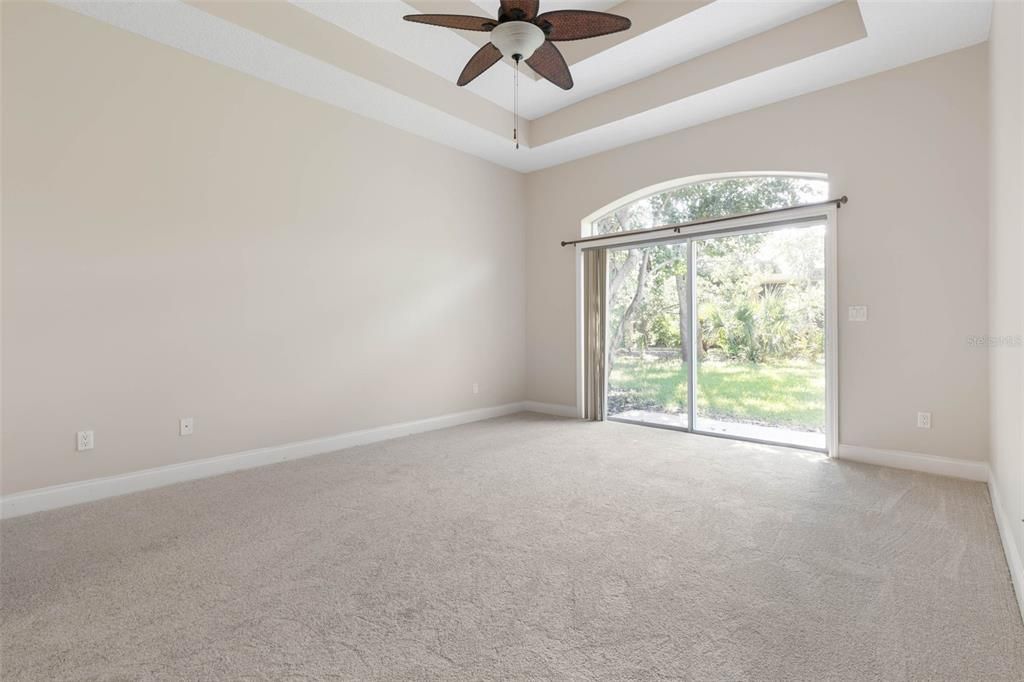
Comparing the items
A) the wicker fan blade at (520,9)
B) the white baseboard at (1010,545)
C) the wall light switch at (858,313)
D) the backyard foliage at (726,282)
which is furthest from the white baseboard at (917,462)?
the wicker fan blade at (520,9)

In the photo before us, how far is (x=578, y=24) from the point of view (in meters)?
2.51

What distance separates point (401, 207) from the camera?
4812 millimetres

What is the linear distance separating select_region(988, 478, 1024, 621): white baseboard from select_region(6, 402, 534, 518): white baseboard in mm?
4291

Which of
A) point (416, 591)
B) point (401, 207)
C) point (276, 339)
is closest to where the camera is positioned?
point (416, 591)

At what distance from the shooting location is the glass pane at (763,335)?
13.5 feet

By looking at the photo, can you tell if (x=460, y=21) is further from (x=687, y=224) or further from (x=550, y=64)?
(x=687, y=224)

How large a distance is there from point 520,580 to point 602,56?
3943 mm

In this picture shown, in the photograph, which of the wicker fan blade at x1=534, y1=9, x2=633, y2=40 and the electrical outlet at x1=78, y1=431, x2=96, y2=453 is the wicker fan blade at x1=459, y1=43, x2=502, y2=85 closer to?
the wicker fan blade at x1=534, y1=9, x2=633, y2=40

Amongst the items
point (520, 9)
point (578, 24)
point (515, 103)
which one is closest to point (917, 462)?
point (578, 24)

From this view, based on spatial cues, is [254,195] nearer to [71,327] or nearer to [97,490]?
[71,327]

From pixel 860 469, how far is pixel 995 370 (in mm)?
1097

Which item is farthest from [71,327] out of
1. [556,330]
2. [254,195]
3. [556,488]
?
[556,330]

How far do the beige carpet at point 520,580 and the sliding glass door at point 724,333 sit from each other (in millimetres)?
1026

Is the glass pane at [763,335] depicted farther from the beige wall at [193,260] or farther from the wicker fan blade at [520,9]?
the wicker fan blade at [520,9]
